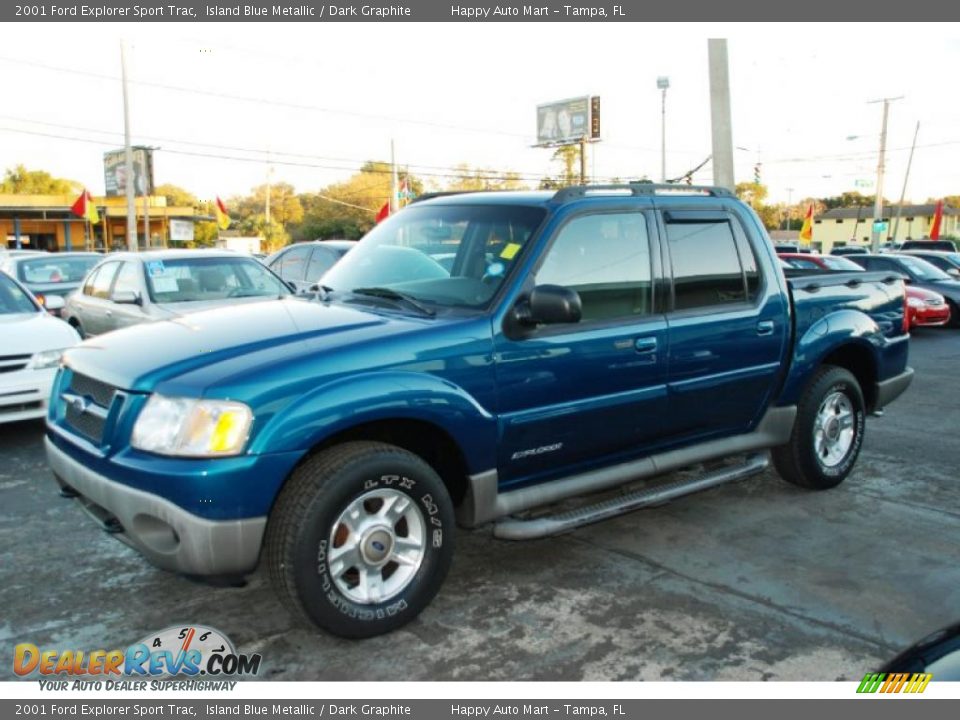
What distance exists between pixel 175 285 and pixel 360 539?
6266mm

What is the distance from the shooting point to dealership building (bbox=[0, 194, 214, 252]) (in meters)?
49.6

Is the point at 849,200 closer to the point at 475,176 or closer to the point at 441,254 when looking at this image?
the point at 475,176

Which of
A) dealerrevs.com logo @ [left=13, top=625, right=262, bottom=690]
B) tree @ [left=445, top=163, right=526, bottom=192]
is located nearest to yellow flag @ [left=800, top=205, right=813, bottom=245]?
dealerrevs.com logo @ [left=13, top=625, right=262, bottom=690]

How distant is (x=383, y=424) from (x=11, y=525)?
279cm

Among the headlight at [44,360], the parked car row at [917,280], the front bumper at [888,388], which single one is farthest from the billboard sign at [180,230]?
the front bumper at [888,388]

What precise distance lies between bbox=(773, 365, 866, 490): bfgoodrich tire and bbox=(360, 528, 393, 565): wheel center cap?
314cm

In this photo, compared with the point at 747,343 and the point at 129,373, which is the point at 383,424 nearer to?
the point at 129,373

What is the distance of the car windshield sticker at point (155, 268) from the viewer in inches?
350

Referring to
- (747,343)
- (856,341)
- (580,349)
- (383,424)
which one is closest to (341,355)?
(383,424)

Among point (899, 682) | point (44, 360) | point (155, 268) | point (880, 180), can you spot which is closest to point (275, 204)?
point (880, 180)

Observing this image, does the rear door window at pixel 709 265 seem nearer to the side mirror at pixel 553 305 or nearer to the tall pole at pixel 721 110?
the side mirror at pixel 553 305

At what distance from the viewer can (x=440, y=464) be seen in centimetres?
401

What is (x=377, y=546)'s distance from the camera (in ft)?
11.7

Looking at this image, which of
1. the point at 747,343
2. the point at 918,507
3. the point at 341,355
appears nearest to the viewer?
the point at 341,355
